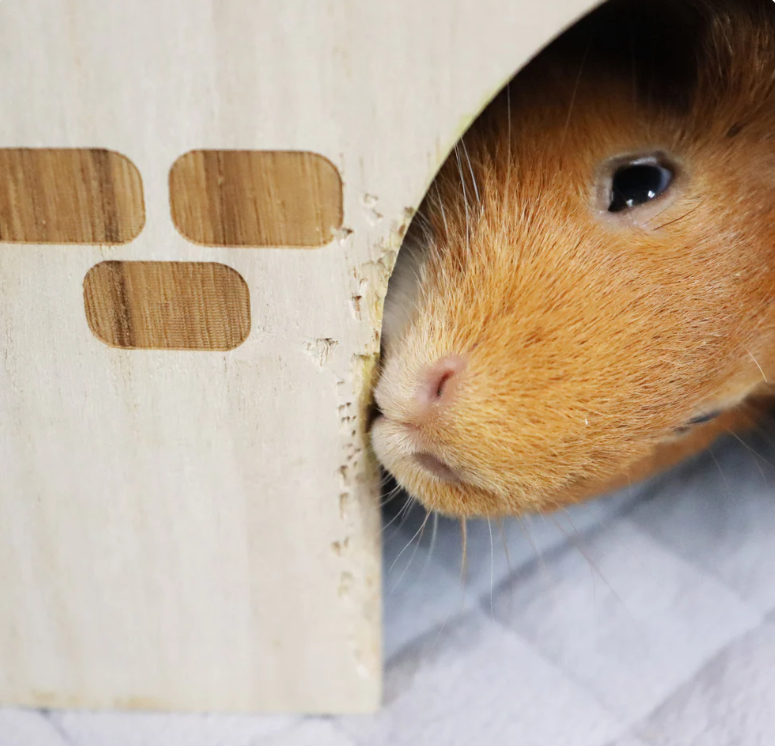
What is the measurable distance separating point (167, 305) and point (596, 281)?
1.04ft

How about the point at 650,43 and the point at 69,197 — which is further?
the point at 650,43

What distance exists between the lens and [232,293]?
0.58 meters

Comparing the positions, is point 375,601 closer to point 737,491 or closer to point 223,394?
point 223,394

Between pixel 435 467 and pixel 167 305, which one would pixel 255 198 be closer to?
pixel 167 305

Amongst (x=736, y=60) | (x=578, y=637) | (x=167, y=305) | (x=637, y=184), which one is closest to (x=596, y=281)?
(x=637, y=184)

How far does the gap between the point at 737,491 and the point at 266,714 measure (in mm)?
658

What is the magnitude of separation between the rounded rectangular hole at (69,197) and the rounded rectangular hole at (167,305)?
0.03 meters

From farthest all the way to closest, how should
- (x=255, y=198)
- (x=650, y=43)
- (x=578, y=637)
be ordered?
1. (x=578, y=637)
2. (x=650, y=43)
3. (x=255, y=198)

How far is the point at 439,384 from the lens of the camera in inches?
23.0

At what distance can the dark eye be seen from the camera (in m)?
0.60

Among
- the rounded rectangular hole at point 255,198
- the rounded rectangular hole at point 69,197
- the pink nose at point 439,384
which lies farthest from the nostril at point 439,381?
the rounded rectangular hole at point 69,197

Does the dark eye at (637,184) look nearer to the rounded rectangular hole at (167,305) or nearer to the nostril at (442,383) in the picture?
the nostril at (442,383)

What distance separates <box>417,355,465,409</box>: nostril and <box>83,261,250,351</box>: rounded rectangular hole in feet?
0.46

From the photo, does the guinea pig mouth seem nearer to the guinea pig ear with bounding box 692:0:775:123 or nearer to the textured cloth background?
the textured cloth background
